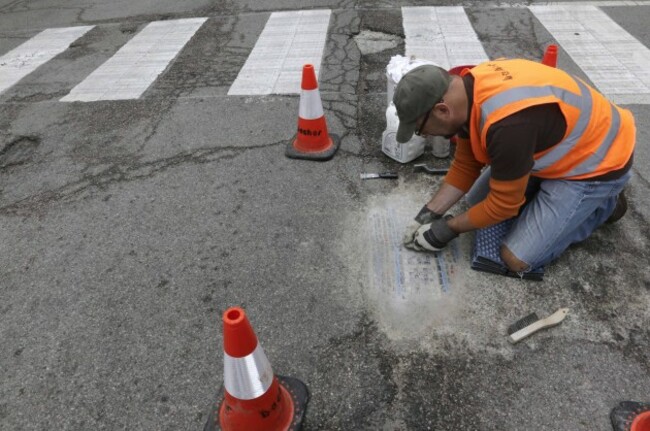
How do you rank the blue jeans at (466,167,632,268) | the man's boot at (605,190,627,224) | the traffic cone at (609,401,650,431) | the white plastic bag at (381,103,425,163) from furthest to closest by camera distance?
1. the white plastic bag at (381,103,425,163)
2. the man's boot at (605,190,627,224)
3. the blue jeans at (466,167,632,268)
4. the traffic cone at (609,401,650,431)

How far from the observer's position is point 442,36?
5402 millimetres

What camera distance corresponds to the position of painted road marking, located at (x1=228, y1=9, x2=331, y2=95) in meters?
4.66

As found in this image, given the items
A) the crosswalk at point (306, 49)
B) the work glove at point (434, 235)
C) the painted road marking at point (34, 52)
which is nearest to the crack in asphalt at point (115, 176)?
the crosswalk at point (306, 49)

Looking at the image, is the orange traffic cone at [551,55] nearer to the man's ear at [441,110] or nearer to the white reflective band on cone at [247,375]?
the man's ear at [441,110]

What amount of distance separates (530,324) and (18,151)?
4286mm

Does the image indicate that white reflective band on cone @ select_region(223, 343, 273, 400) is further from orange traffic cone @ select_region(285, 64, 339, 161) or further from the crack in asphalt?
the crack in asphalt

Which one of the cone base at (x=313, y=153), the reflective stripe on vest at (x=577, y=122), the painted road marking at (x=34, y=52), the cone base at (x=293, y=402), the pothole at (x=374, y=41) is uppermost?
the reflective stripe on vest at (x=577, y=122)

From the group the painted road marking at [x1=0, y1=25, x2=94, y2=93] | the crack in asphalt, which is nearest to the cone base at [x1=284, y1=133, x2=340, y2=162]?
the crack in asphalt

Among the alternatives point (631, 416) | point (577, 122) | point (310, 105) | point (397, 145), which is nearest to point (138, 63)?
point (310, 105)

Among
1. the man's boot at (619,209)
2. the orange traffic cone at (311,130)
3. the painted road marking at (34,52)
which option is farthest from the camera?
the painted road marking at (34,52)

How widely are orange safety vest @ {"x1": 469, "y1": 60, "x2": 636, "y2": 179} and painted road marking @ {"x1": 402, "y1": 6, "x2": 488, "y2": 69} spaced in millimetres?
2624

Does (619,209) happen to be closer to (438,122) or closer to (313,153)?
(438,122)

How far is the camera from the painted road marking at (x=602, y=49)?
13.8 ft

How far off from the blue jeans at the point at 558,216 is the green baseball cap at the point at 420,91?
2.84 feet
